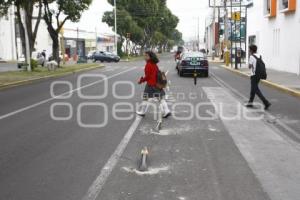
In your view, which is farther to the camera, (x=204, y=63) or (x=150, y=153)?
(x=204, y=63)

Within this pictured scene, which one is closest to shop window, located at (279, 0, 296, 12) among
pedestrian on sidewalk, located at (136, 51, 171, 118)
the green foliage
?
pedestrian on sidewalk, located at (136, 51, 171, 118)

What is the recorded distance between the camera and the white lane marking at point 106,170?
589cm

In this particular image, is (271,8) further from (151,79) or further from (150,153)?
(150,153)

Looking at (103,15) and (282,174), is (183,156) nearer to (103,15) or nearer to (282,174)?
(282,174)

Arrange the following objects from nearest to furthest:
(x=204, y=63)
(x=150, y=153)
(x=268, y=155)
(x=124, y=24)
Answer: (x=268, y=155) → (x=150, y=153) → (x=204, y=63) → (x=124, y=24)

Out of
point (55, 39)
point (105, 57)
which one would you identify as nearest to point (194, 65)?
point (55, 39)

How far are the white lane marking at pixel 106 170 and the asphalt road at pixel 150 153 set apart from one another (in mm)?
14

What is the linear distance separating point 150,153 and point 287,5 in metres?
23.8

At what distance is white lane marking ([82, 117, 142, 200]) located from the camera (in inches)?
232

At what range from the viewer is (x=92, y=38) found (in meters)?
89.6

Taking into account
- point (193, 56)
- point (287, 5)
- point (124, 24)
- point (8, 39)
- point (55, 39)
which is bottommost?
point (193, 56)

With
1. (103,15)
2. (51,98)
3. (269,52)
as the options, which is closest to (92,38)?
(103,15)

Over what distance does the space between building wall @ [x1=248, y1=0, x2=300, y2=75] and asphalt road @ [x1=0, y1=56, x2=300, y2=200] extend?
13.2 metres

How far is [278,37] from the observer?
102 ft
